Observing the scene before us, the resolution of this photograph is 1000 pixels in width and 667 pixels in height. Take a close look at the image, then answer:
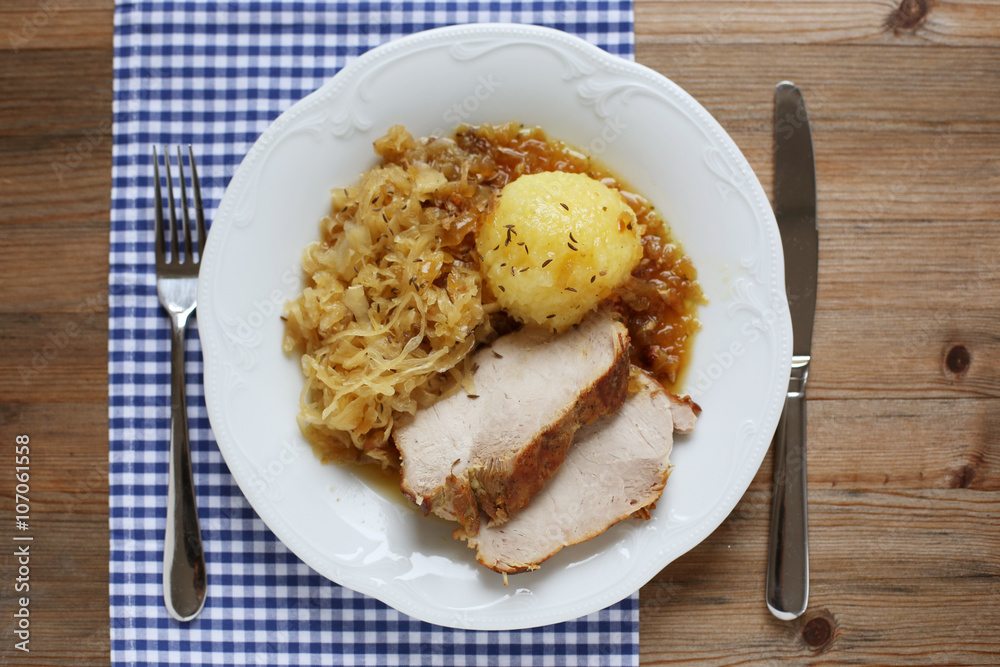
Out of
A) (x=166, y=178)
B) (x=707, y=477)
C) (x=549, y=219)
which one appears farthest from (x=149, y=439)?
(x=707, y=477)

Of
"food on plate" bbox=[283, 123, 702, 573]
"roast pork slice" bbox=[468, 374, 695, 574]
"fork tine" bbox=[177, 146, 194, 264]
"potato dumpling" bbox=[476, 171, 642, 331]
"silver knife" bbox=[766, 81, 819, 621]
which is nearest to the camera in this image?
"potato dumpling" bbox=[476, 171, 642, 331]

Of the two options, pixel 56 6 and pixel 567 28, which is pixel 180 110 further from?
pixel 567 28

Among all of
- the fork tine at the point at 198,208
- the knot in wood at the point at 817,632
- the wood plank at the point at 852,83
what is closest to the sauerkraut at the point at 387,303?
the fork tine at the point at 198,208

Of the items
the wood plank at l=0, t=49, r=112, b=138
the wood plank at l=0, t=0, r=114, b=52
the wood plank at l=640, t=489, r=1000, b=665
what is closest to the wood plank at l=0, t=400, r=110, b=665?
the wood plank at l=0, t=49, r=112, b=138

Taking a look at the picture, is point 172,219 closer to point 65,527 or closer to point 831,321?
point 65,527

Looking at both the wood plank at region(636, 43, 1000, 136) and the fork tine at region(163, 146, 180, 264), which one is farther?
the wood plank at region(636, 43, 1000, 136)

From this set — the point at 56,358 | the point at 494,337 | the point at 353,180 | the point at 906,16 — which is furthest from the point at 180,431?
the point at 906,16

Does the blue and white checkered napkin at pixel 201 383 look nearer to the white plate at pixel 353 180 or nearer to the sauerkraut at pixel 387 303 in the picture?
the white plate at pixel 353 180

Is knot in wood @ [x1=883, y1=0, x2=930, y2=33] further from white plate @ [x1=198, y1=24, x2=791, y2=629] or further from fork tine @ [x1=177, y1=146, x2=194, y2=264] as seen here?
fork tine @ [x1=177, y1=146, x2=194, y2=264]

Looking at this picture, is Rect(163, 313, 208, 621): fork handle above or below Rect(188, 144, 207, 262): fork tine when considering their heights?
below
